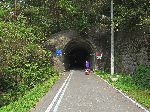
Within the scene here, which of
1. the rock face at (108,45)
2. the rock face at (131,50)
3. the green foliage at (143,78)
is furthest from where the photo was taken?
the rock face at (108,45)

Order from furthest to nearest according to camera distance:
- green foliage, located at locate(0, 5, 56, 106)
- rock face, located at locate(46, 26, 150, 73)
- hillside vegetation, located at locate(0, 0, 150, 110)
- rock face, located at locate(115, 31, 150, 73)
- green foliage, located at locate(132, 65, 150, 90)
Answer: rock face, located at locate(46, 26, 150, 73) < rock face, located at locate(115, 31, 150, 73) < hillside vegetation, located at locate(0, 0, 150, 110) < green foliage, located at locate(0, 5, 56, 106) < green foliage, located at locate(132, 65, 150, 90)

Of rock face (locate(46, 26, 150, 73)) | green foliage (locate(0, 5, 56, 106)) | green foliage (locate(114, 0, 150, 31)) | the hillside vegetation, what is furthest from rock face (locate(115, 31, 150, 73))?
green foliage (locate(0, 5, 56, 106))

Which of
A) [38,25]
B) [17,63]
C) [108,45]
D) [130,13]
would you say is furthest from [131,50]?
[38,25]

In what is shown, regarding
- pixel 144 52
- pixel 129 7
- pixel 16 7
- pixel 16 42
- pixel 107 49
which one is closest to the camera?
pixel 16 42

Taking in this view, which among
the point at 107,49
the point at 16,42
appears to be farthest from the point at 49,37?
the point at 16,42

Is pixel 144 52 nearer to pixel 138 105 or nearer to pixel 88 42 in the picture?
pixel 88 42

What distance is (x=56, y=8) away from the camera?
4844cm

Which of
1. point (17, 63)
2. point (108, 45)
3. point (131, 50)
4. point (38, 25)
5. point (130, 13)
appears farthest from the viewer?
point (38, 25)

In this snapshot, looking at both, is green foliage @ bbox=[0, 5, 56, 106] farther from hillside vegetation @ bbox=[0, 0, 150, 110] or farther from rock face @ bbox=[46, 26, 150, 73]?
rock face @ bbox=[46, 26, 150, 73]

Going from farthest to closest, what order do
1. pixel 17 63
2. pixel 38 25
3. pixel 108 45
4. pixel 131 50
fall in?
pixel 38 25, pixel 108 45, pixel 131 50, pixel 17 63

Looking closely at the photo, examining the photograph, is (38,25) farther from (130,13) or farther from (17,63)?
(17,63)

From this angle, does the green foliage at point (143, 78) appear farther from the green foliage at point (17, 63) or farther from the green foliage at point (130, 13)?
the green foliage at point (17, 63)

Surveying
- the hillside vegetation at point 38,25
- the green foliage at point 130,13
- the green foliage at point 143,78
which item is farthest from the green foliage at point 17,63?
the green foliage at point 143,78

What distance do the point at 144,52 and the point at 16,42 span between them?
1167 cm
